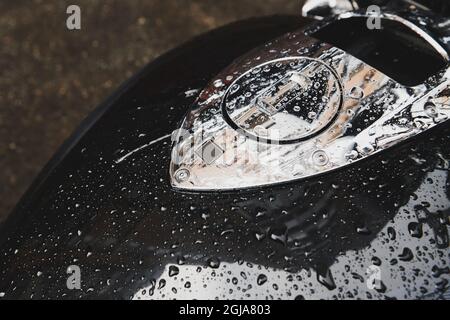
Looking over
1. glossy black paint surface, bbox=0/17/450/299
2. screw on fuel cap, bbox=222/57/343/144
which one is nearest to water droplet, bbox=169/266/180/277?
glossy black paint surface, bbox=0/17/450/299

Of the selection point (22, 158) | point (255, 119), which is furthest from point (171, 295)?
point (22, 158)

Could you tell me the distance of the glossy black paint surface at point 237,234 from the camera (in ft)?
3.36

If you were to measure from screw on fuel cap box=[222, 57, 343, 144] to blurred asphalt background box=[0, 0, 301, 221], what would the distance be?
1.75m

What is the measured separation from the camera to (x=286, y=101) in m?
1.21

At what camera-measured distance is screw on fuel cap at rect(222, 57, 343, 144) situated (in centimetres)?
117

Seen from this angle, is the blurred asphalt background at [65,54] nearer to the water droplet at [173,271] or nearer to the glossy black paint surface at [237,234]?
the glossy black paint surface at [237,234]

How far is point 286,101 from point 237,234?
0.31 metres

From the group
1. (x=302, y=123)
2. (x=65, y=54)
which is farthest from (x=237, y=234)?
(x=65, y=54)

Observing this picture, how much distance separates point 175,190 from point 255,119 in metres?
0.22

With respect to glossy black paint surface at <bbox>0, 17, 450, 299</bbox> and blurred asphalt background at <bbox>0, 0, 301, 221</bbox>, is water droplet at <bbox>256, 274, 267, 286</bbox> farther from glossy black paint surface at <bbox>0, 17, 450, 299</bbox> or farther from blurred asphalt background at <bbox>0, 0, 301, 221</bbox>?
blurred asphalt background at <bbox>0, 0, 301, 221</bbox>

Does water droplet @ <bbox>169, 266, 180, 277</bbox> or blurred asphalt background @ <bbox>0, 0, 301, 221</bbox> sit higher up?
water droplet @ <bbox>169, 266, 180, 277</bbox>

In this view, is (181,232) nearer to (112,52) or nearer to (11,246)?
(11,246)

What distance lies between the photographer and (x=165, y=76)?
1516 millimetres
